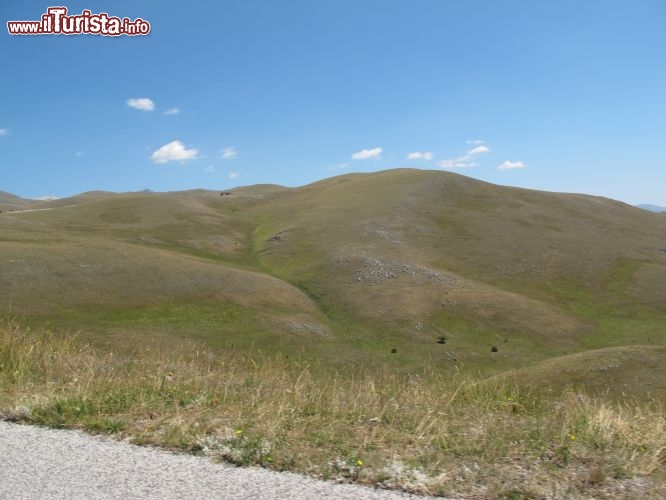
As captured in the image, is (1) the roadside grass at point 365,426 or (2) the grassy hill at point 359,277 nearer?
(1) the roadside grass at point 365,426

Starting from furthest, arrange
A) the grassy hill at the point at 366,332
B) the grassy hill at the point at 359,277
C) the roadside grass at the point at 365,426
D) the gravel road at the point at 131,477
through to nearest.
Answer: the grassy hill at the point at 359,277 < the grassy hill at the point at 366,332 < the roadside grass at the point at 365,426 < the gravel road at the point at 131,477

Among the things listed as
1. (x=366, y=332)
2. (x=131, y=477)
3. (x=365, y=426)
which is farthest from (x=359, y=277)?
(x=131, y=477)

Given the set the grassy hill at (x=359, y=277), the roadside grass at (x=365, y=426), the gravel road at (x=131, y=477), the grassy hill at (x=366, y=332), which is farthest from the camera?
the grassy hill at (x=359, y=277)

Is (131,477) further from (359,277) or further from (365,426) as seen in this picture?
(359,277)

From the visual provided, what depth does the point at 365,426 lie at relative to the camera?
23.4 ft

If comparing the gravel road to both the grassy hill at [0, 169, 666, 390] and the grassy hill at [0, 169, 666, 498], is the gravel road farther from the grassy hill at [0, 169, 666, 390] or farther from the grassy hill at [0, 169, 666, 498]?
the grassy hill at [0, 169, 666, 390]

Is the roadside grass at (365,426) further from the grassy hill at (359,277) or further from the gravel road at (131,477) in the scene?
the grassy hill at (359,277)

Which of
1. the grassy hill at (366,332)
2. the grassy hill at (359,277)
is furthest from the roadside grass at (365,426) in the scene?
the grassy hill at (359,277)

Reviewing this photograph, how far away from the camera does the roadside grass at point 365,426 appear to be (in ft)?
18.5

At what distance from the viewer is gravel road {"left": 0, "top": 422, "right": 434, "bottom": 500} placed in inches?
203

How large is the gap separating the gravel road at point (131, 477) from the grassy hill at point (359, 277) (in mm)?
21896

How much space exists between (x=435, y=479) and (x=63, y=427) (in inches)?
193

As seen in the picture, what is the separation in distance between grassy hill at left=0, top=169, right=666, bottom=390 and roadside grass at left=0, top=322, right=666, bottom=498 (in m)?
20.0

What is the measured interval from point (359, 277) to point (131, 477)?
5476 centimetres
